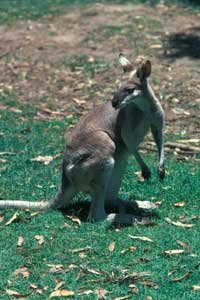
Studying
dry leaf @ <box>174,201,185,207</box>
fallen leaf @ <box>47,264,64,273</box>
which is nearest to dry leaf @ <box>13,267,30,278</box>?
fallen leaf @ <box>47,264,64,273</box>

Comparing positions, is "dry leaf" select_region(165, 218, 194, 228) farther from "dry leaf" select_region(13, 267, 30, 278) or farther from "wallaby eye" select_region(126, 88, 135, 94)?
"dry leaf" select_region(13, 267, 30, 278)

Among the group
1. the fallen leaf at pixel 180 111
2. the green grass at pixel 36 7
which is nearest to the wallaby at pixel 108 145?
the fallen leaf at pixel 180 111

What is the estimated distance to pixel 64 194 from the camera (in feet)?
22.7

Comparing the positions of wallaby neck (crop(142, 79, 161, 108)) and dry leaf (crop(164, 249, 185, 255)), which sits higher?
wallaby neck (crop(142, 79, 161, 108))

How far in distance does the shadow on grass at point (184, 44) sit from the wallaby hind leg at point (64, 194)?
517cm

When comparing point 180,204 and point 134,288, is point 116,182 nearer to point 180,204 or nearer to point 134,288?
point 180,204

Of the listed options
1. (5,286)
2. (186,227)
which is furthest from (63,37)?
(5,286)

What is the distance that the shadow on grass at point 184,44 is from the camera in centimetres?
1176

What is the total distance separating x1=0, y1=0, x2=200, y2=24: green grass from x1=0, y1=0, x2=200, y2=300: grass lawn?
1.11 meters

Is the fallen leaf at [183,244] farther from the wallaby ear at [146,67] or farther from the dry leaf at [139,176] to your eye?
the dry leaf at [139,176]

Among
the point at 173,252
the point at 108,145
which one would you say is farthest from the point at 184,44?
the point at 173,252

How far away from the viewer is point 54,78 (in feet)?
37.2

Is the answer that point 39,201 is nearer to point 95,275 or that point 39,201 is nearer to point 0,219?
point 0,219

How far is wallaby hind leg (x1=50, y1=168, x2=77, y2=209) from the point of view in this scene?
22.5ft
